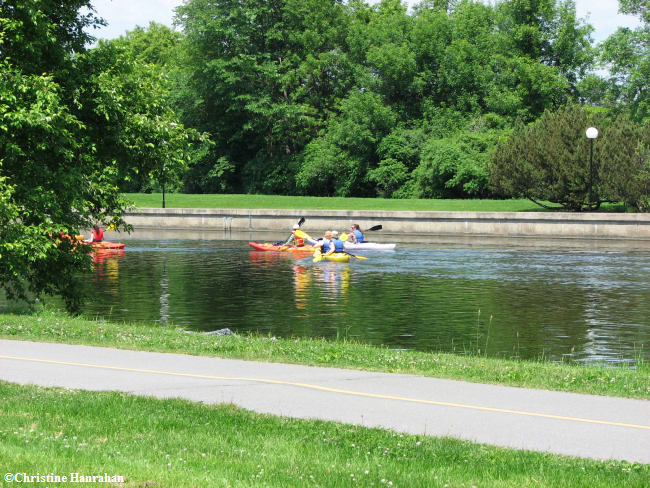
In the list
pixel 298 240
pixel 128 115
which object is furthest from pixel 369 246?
pixel 128 115

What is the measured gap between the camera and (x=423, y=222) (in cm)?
5194

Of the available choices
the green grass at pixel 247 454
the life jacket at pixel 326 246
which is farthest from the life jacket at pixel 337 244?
the green grass at pixel 247 454

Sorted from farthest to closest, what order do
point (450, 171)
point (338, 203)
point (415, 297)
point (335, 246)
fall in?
point (338, 203)
point (450, 171)
point (335, 246)
point (415, 297)

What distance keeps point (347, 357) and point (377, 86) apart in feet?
206

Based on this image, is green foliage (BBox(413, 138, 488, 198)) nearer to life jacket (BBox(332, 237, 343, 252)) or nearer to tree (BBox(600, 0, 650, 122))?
tree (BBox(600, 0, 650, 122))

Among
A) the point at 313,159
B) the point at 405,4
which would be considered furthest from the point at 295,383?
the point at 405,4

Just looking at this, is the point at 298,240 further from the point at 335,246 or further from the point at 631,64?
the point at 631,64

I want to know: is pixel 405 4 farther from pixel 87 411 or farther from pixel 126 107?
pixel 87 411

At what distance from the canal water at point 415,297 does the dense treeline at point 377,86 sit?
96.6 ft

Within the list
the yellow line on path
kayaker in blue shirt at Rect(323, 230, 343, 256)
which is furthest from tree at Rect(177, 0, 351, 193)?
the yellow line on path

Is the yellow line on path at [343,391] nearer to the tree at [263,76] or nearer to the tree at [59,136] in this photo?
the tree at [59,136]

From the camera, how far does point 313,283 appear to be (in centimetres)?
2972

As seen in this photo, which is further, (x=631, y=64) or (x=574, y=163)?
(x=631, y=64)

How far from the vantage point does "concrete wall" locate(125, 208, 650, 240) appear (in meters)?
47.3
